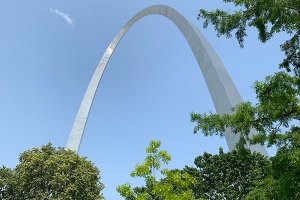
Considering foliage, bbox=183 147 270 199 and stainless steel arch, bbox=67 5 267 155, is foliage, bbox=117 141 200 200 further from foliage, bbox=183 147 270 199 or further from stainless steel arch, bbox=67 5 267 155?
foliage, bbox=183 147 270 199

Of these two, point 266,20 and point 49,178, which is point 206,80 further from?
point 266,20

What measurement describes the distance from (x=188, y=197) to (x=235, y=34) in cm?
587

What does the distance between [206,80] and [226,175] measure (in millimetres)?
6724

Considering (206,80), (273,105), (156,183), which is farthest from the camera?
(206,80)

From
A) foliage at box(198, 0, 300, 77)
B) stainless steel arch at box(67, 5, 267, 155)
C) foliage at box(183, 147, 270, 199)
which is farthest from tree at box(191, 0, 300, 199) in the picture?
foliage at box(183, 147, 270, 199)

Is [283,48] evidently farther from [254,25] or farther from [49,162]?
[49,162]

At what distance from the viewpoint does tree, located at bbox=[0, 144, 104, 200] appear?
25.9 meters

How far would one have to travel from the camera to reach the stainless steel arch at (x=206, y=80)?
947 inches

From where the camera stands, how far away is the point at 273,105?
392 inches

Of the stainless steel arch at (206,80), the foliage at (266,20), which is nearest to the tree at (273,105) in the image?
the foliage at (266,20)

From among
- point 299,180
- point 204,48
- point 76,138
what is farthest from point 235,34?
point 76,138

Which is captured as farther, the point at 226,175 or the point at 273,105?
the point at 226,175

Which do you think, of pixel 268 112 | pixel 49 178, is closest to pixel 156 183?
pixel 268 112

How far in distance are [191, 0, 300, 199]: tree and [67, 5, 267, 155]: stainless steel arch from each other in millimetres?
11250
